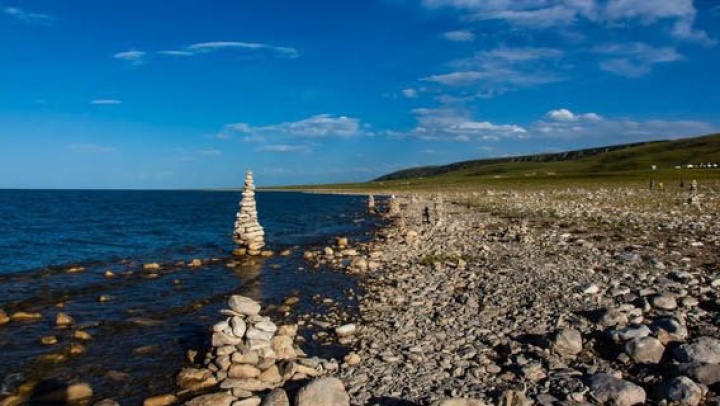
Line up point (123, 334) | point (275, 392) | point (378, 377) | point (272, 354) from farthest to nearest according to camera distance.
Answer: point (123, 334) → point (272, 354) → point (378, 377) → point (275, 392)

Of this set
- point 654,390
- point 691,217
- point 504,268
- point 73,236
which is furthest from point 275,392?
point 73,236

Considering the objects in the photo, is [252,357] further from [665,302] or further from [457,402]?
[665,302]

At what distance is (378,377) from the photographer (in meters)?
10.6

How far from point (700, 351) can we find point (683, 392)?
170cm

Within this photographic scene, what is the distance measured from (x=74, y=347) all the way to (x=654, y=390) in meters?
13.8

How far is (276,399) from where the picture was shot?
9.21 m

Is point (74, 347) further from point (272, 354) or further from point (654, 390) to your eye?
point (654, 390)

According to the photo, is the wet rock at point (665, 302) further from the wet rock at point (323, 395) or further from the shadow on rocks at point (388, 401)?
the wet rock at point (323, 395)

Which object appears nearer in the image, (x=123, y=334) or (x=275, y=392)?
(x=275, y=392)

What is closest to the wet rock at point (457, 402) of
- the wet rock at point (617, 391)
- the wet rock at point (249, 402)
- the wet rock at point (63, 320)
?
the wet rock at point (617, 391)

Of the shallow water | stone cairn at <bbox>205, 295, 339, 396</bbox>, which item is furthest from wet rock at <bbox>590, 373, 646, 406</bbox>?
the shallow water

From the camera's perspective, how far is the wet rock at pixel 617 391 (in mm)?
8602

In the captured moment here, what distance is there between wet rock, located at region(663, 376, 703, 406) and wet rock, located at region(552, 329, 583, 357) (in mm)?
2471

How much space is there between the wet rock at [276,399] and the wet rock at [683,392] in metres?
6.79
